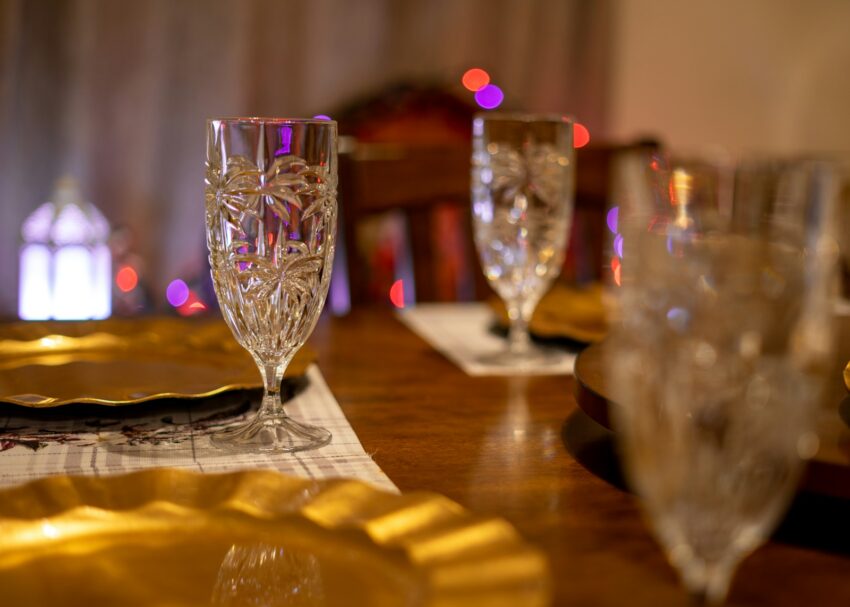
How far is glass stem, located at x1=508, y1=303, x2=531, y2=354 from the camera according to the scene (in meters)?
1.01

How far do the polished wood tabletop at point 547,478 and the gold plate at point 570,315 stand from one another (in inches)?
4.8

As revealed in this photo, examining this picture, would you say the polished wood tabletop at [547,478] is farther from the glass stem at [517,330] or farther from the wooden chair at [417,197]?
the wooden chair at [417,197]

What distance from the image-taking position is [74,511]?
50 centimetres

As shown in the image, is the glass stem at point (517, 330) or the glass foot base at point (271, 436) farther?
the glass stem at point (517, 330)

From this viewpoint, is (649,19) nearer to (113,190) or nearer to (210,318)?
(113,190)

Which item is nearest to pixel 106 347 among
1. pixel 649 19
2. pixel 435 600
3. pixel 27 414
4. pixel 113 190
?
pixel 27 414

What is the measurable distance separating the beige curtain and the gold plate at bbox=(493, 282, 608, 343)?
4.94 feet

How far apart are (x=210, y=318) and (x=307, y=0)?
1709 millimetres

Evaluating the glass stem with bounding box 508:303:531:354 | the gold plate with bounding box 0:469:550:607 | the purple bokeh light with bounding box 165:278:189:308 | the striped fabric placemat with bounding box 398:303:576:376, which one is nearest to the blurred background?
A: the purple bokeh light with bounding box 165:278:189:308

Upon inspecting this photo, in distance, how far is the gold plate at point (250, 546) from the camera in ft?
1.43

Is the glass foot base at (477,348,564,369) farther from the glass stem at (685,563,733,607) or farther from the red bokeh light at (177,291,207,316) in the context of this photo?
the red bokeh light at (177,291,207,316)

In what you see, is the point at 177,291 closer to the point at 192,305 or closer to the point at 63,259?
the point at 192,305

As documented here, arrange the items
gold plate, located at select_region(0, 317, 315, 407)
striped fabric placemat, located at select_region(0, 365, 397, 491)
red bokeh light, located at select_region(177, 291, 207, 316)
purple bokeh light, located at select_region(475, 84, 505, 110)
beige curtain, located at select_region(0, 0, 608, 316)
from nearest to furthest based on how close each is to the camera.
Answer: striped fabric placemat, located at select_region(0, 365, 397, 491) < gold plate, located at select_region(0, 317, 315, 407) < beige curtain, located at select_region(0, 0, 608, 316) < red bokeh light, located at select_region(177, 291, 207, 316) < purple bokeh light, located at select_region(475, 84, 505, 110)

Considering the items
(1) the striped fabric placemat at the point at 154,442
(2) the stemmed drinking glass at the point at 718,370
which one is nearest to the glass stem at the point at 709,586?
(2) the stemmed drinking glass at the point at 718,370
